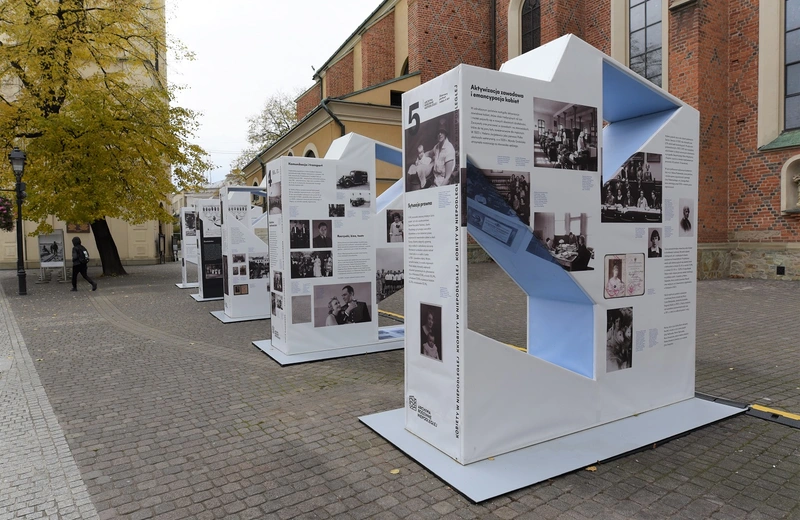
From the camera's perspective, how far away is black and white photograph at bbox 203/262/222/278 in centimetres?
1416

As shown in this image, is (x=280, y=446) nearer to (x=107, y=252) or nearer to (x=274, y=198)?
(x=274, y=198)

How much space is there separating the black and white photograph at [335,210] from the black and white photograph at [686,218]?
4.37 meters

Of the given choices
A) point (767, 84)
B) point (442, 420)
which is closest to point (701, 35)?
point (767, 84)

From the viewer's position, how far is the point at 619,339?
4.34m

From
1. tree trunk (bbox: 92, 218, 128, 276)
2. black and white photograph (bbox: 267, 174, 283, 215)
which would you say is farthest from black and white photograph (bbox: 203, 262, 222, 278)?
tree trunk (bbox: 92, 218, 128, 276)

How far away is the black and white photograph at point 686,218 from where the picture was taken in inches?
188

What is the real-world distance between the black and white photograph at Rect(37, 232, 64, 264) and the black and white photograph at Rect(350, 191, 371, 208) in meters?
16.5

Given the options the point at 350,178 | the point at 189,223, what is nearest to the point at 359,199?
the point at 350,178

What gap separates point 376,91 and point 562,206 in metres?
18.7

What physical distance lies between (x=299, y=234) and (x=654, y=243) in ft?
14.9

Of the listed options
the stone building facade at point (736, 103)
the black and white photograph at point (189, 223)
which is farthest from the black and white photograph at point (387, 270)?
the black and white photograph at point (189, 223)

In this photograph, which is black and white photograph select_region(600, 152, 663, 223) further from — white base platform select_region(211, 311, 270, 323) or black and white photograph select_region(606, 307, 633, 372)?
white base platform select_region(211, 311, 270, 323)

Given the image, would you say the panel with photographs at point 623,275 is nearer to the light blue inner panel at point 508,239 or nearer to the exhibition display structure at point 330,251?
the light blue inner panel at point 508,239

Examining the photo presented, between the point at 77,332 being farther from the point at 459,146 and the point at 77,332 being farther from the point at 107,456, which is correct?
the point at 459,146
